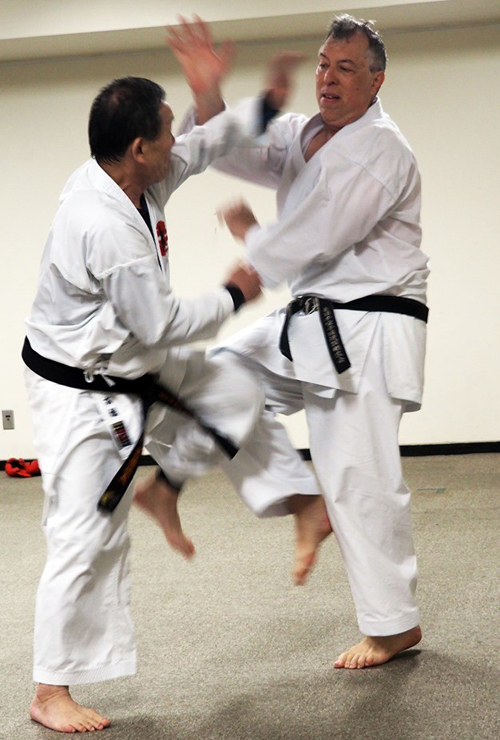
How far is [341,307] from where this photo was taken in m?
2.38

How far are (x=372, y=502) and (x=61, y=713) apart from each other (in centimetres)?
91

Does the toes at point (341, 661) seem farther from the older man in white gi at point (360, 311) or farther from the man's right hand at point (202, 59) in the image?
the man's right hand at point (202, 59)

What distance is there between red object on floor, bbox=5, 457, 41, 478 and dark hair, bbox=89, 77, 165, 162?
3.62m

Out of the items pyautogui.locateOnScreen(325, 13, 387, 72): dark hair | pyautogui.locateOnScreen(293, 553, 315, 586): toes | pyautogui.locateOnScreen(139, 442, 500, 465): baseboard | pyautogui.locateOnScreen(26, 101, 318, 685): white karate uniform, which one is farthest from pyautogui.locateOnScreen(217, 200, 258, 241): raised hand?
pyautogui.locateOnScreen(139, 442, 500, 465): baseboard

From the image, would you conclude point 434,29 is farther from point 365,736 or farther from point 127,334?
point 365,736

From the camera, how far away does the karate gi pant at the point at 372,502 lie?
2330 millimetres

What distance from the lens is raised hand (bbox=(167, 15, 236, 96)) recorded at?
2340mm

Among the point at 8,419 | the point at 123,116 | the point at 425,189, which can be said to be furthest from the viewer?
the point at 8,419

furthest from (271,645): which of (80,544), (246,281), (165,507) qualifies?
(246,281)

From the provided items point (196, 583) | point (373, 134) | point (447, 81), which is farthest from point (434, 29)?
point (196, 583)

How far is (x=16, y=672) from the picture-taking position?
8.01 ft

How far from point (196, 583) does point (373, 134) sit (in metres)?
1.66

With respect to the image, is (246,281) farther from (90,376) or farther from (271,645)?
(271,645)

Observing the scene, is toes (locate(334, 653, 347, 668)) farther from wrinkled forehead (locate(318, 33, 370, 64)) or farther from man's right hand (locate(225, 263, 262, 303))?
wrinkled forehead (locate(318, 33, 370, 64))
